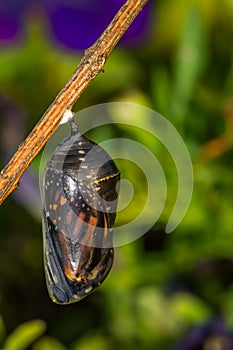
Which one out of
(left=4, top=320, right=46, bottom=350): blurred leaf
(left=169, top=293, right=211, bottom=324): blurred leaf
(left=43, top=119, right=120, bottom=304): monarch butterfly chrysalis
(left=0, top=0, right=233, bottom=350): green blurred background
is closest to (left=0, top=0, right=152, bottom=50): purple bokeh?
(left=0, top=0, right=233, bottom=350): green blurred background

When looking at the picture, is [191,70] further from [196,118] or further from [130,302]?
[130,302]

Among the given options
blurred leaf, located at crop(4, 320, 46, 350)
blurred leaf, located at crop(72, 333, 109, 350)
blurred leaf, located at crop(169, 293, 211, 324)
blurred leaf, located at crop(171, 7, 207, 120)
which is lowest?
blurred leaf, located at crop(72, 333, 109, 350)

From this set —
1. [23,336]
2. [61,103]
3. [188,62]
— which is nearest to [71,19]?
[188,62]

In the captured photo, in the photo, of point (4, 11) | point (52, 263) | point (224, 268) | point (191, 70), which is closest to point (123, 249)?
point (224, 268)

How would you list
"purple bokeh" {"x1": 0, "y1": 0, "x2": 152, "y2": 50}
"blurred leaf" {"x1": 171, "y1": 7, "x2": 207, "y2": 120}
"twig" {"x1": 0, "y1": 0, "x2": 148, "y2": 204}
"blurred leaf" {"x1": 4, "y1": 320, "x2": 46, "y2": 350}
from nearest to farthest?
1. "twig" {"x1": 0, "y1": 0, "x2": 148, "y2": 204}
2. "blurred leaf" {"x1": 4, "y1": 320, "x2": 46, "y2": 350}
3. "blurred leaf" {"x1": 171, "y1": 7, "x2": 207, "y2": 120}
4. "purple bokeh" {"x1": 0, "y1": 0, "x2": 152, "y2": 50}

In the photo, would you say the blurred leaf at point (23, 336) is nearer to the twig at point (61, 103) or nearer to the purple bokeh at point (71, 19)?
the twig at point (61, 103)

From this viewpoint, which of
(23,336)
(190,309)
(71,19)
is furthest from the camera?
(71,19)

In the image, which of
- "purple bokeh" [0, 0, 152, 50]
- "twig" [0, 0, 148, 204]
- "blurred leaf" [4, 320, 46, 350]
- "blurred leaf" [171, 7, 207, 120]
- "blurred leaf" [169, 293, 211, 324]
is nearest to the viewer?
"twig" [0, 0, 148, 204]

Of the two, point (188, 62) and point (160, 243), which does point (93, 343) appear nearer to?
point (160, 243)

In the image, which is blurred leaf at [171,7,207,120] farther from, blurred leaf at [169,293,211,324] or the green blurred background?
blurred leaf at [169,293,211,324]
